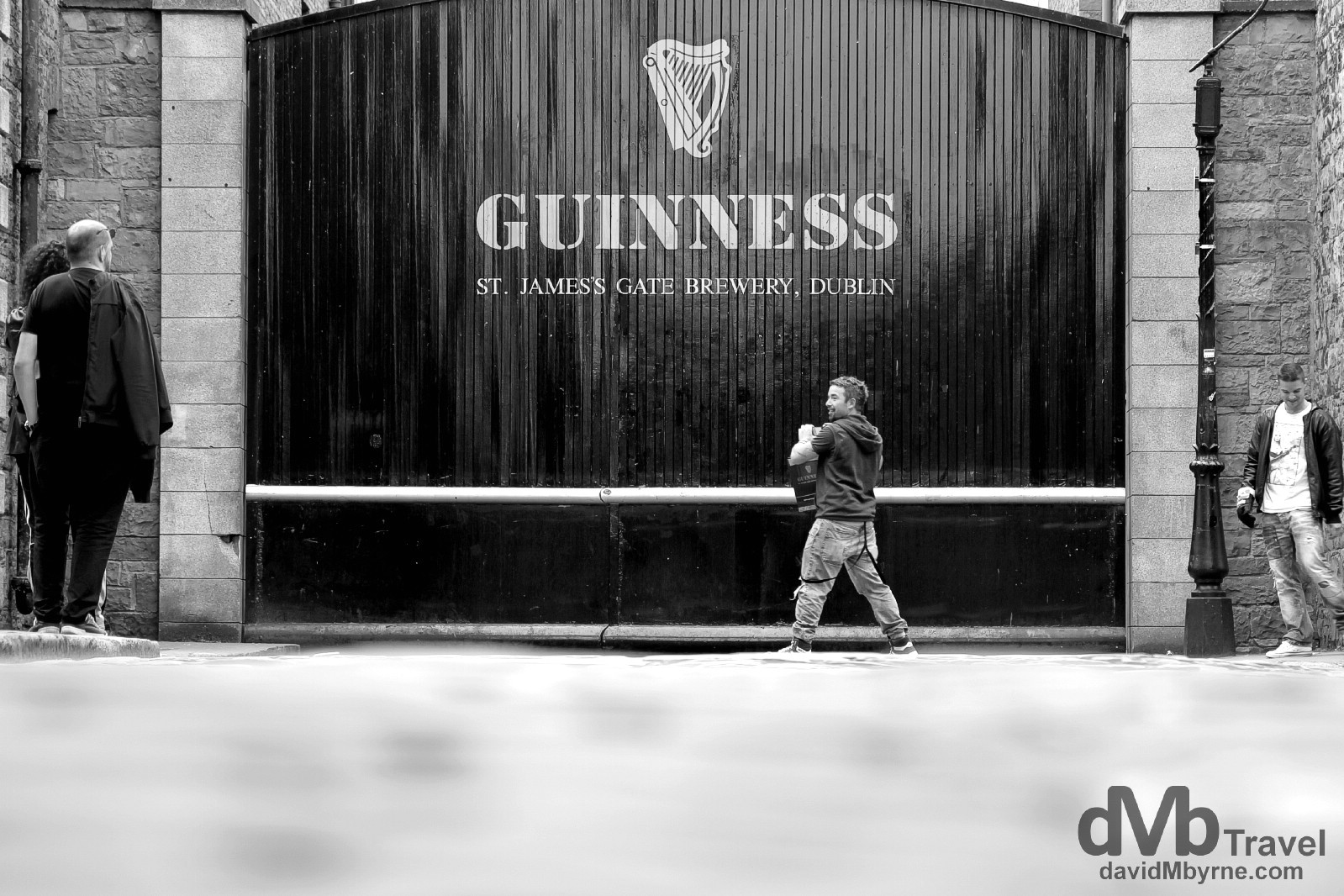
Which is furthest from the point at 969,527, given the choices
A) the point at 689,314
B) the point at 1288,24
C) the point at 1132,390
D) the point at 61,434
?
the point at 61,434

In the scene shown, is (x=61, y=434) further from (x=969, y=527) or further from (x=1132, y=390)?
(x=1132, y=390)

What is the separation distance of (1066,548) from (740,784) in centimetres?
944

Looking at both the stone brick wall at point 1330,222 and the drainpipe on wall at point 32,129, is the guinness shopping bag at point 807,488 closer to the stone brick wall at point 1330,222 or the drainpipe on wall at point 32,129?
the stone brick wall at point 1330,222

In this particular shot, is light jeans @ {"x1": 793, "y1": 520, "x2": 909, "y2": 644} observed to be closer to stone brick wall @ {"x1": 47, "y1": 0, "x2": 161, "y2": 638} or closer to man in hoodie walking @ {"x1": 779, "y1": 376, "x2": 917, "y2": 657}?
man in hoodie walking @ {"x1": 779, "y1": 376, "x2": 917, "y2": 657}

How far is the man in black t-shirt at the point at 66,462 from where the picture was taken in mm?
5762

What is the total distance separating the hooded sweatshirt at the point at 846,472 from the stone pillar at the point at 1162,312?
2.24m

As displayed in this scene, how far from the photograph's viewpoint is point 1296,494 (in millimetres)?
8766

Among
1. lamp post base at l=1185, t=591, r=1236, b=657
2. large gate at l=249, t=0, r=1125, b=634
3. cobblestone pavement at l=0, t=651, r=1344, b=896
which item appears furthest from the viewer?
large gate at l=249, t=0, r=1125, b=634

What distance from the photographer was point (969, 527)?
9883 millimetres

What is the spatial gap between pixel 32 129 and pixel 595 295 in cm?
384

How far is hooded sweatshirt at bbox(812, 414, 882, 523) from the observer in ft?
27.5

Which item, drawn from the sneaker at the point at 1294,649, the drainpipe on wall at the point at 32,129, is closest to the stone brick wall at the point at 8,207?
the drainpipe on wall at the point at 32,129

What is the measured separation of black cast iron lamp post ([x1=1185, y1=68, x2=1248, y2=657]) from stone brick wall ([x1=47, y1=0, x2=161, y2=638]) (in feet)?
22.2

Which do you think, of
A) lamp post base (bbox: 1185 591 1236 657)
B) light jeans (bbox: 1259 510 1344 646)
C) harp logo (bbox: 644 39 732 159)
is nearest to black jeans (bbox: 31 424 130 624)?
harp logo (bbox: 644 39 732 159)
